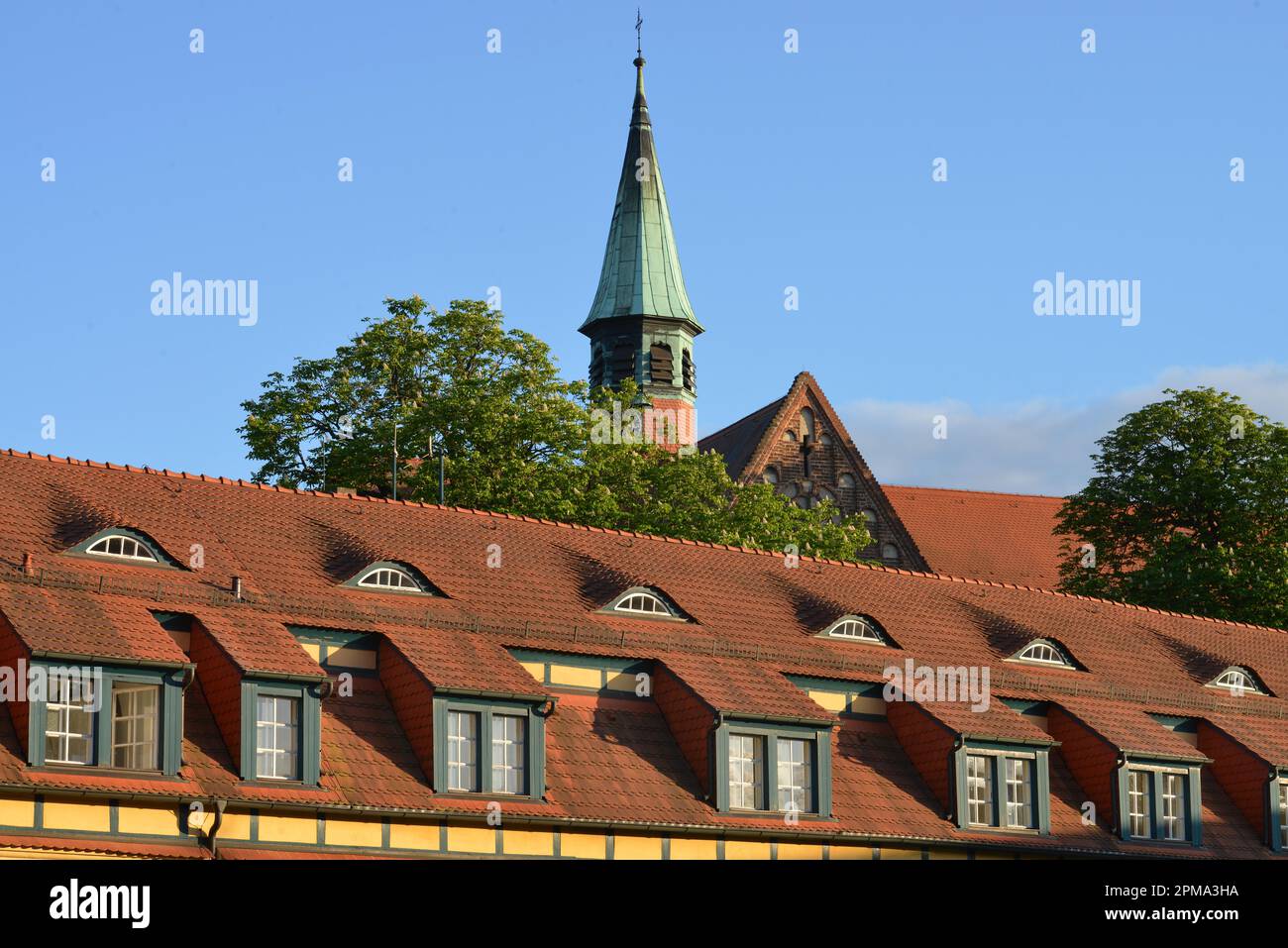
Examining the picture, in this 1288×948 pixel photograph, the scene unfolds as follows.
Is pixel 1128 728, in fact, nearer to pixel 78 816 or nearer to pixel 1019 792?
pixel 1019 792

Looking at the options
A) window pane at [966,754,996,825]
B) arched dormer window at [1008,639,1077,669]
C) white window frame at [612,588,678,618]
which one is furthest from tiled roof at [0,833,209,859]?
arched dormer window at [1008,639,1077,669]

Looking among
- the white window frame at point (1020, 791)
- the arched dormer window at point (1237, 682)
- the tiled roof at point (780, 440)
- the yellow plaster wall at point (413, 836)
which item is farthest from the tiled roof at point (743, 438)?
the yellow plaster wall at point (413, 836)

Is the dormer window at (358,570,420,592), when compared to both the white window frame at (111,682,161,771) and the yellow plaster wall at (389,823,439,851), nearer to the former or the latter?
the yellow plaster wall at (389,823,439,851)

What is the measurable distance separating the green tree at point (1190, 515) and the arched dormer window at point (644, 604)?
27464 mm

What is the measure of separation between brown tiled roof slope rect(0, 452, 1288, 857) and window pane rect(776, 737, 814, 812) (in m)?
0.46

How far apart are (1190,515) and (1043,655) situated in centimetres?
2408

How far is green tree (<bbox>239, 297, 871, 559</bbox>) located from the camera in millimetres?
52031

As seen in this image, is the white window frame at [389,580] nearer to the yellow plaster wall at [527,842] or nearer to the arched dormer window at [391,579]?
the arched dormer window at [391,579]

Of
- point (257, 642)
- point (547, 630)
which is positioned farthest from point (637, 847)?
point (257, 642)

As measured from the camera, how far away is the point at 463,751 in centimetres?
2919
